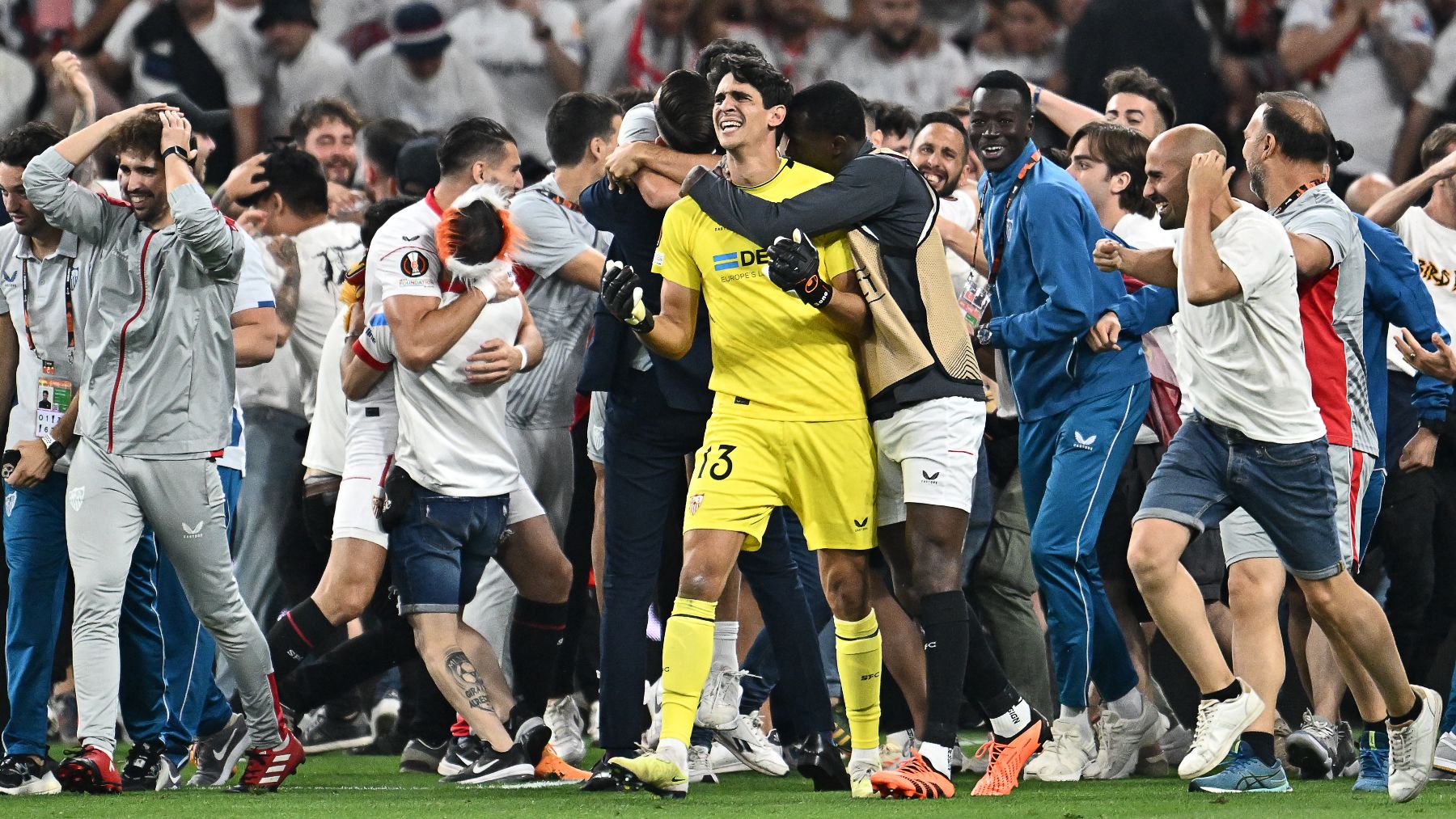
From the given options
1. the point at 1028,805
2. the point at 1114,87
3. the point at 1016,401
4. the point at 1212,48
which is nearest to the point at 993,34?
the point at 1212,48

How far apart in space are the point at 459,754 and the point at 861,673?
175 centimetres

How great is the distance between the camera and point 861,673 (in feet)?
19.4

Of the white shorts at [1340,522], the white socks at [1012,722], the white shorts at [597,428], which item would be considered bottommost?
the white socks at [1012,722]

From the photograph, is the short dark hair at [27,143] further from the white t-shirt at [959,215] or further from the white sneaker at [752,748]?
the white t-shirt at [959,215]

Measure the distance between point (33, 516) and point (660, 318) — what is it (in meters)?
2.39

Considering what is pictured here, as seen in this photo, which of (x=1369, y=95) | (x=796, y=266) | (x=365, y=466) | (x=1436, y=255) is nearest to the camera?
(x=796, y=266)

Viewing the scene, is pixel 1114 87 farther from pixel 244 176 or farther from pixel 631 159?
pixel 244 176

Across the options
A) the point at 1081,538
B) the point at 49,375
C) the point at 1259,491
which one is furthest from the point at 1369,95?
the point at 49,375

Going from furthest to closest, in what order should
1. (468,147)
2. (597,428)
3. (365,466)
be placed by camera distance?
(597,428) → (468,147) → (365,466)

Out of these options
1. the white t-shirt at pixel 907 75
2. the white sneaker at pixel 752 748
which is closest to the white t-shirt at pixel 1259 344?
the white sneaker at pixel 752 748

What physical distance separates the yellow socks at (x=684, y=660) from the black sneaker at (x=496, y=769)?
120cm

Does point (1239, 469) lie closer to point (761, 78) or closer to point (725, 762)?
point (761, 78)

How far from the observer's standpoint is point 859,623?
5.91 m

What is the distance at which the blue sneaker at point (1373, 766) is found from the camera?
6227 mm
